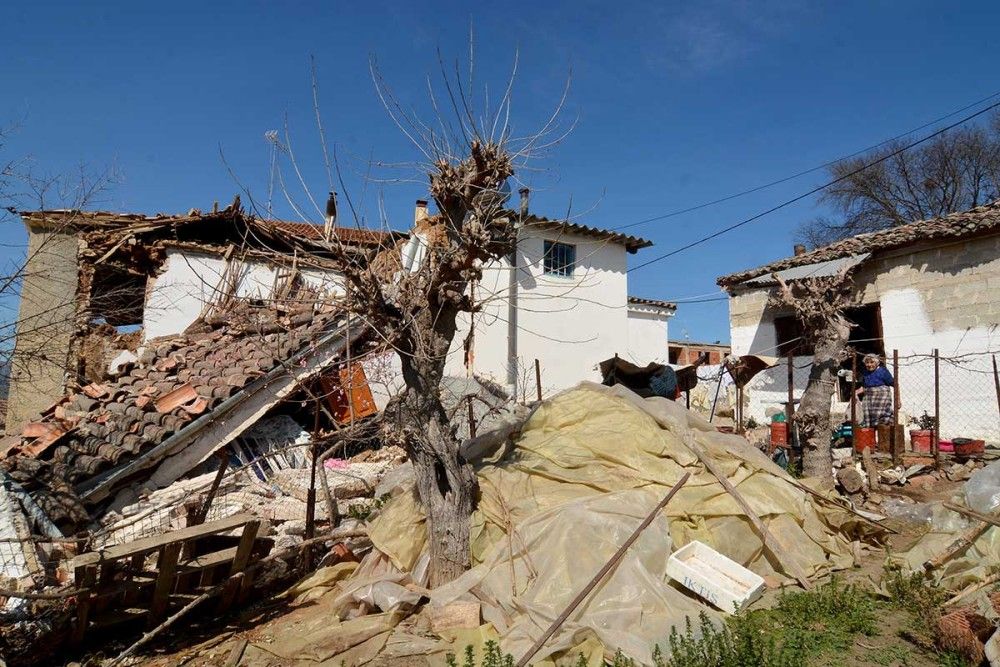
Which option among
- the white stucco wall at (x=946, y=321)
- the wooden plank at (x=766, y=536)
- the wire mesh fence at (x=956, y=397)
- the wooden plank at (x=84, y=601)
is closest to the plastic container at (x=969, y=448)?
the wire mesh fence at (x=956, y=397)

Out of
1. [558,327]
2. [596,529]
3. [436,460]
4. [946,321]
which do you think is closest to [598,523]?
[596,529]

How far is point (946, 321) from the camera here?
10680 mm

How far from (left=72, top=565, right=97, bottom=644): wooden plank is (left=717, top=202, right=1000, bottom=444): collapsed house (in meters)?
9.18

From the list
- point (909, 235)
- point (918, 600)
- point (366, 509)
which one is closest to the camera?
point (918, 600)

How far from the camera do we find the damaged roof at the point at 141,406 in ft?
22.7

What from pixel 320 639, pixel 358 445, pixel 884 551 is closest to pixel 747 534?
pixel 884 551

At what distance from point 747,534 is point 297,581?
411 centimetres

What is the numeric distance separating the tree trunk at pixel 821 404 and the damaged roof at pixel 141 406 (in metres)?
6.69

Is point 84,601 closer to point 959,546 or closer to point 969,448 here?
point 959,546

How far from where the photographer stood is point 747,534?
515cm

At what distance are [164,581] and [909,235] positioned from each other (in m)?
12.6

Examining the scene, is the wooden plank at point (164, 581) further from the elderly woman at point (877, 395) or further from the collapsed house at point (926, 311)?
the elderly woman at point (877, 395)

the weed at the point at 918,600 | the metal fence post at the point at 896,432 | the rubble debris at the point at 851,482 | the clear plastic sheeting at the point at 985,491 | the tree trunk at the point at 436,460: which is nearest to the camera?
the weed at the point at 918,600

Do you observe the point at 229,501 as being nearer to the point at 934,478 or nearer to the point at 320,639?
the point at 320,639
